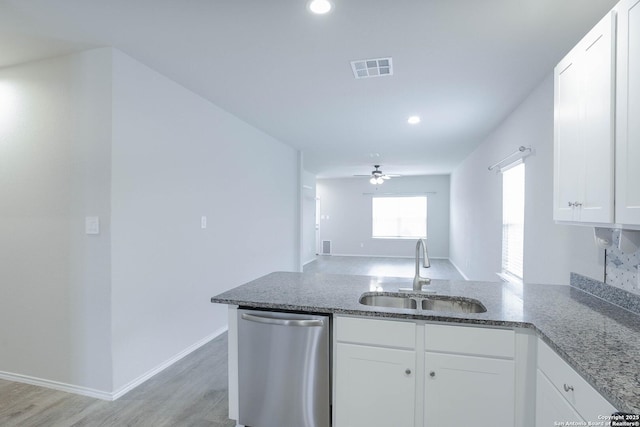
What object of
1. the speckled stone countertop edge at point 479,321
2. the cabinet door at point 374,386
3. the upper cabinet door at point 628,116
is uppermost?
the upper cabinet door at point 628,116

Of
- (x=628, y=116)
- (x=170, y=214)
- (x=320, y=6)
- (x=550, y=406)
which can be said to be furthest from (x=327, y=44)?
(x=550, y=406)

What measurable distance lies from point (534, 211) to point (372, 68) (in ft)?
6.49

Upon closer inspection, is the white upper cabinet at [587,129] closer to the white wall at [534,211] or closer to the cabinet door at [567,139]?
the cabinet door at [567,139]

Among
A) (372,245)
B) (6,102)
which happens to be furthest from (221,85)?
(372,245)

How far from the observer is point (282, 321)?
1.83 meters

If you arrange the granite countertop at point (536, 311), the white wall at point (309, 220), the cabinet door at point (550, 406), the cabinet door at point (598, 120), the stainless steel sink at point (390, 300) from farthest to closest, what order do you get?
1. the white wall at point (309, 220)
2. the stainless steel sink at point (390, 300)
3. the cabinet door at point (598, 120)
4. the cabinet door at point (550, 406)
5. the granite countertop at point (536, 311)

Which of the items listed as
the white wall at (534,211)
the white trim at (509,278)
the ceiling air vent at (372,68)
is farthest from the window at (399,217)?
the ceiling air vent at (372,68)

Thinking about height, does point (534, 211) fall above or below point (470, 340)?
above

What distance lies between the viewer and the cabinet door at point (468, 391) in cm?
156

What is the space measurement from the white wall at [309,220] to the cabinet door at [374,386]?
710cm

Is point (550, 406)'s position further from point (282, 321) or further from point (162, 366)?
point (162, 366)

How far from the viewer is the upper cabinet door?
1.23 metres

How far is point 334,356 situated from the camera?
5.93 ft

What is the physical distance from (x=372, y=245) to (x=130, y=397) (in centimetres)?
863
